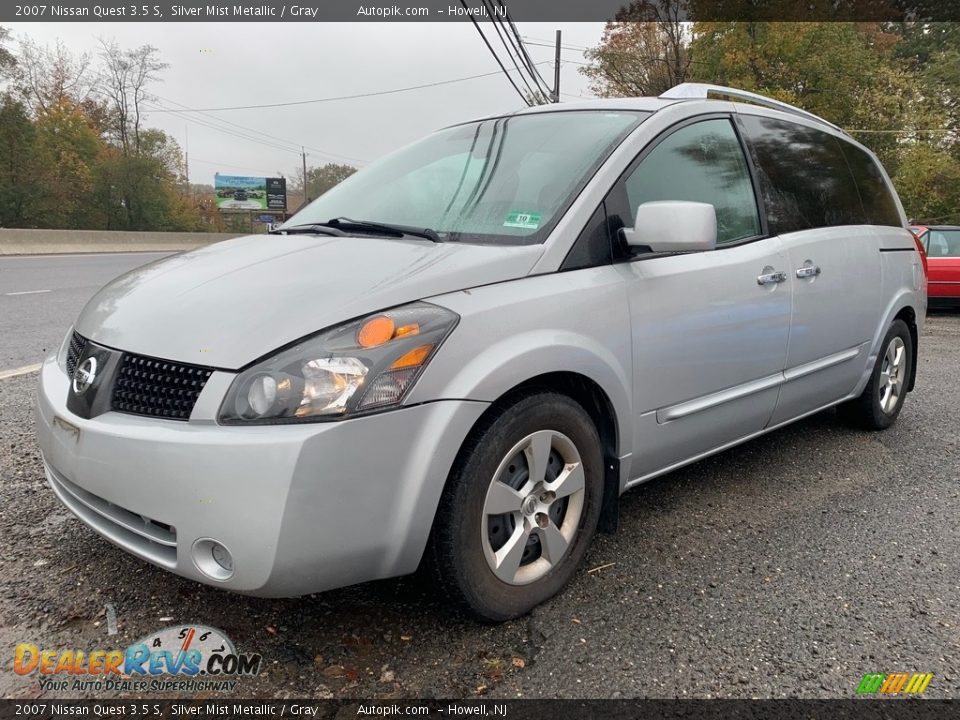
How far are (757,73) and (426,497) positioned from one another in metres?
27.3

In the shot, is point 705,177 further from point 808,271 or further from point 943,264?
point 943,264

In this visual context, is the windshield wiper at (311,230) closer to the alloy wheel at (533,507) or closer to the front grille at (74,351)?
the front grille at (74,351)

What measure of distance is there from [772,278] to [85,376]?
259 centimetres

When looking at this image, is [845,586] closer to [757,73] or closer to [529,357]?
[529,357]

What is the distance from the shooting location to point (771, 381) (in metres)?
3.14

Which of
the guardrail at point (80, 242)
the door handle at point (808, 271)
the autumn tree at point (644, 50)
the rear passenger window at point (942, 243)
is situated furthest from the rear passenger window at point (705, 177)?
the autumn tree at point (644, 50)

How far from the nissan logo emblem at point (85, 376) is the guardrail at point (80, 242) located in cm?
1444

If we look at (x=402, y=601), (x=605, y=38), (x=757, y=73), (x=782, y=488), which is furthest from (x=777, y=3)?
(x=402, y=601)

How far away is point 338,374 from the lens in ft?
6.04

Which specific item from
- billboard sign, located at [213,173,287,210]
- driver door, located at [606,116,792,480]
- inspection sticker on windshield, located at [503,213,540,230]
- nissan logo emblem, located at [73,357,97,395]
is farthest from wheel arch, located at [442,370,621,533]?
billboard sign, located at [213,173,287,210]

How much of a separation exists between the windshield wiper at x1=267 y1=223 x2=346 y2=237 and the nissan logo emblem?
0.96 m

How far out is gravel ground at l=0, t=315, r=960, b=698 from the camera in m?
1.98

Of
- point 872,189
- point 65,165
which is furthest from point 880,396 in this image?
point 65,165

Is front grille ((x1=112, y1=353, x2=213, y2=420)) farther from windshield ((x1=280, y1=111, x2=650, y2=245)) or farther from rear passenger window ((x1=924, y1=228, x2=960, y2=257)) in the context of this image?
rear passenger window ((x1=924, y1=228, x2=960, y2=257))
